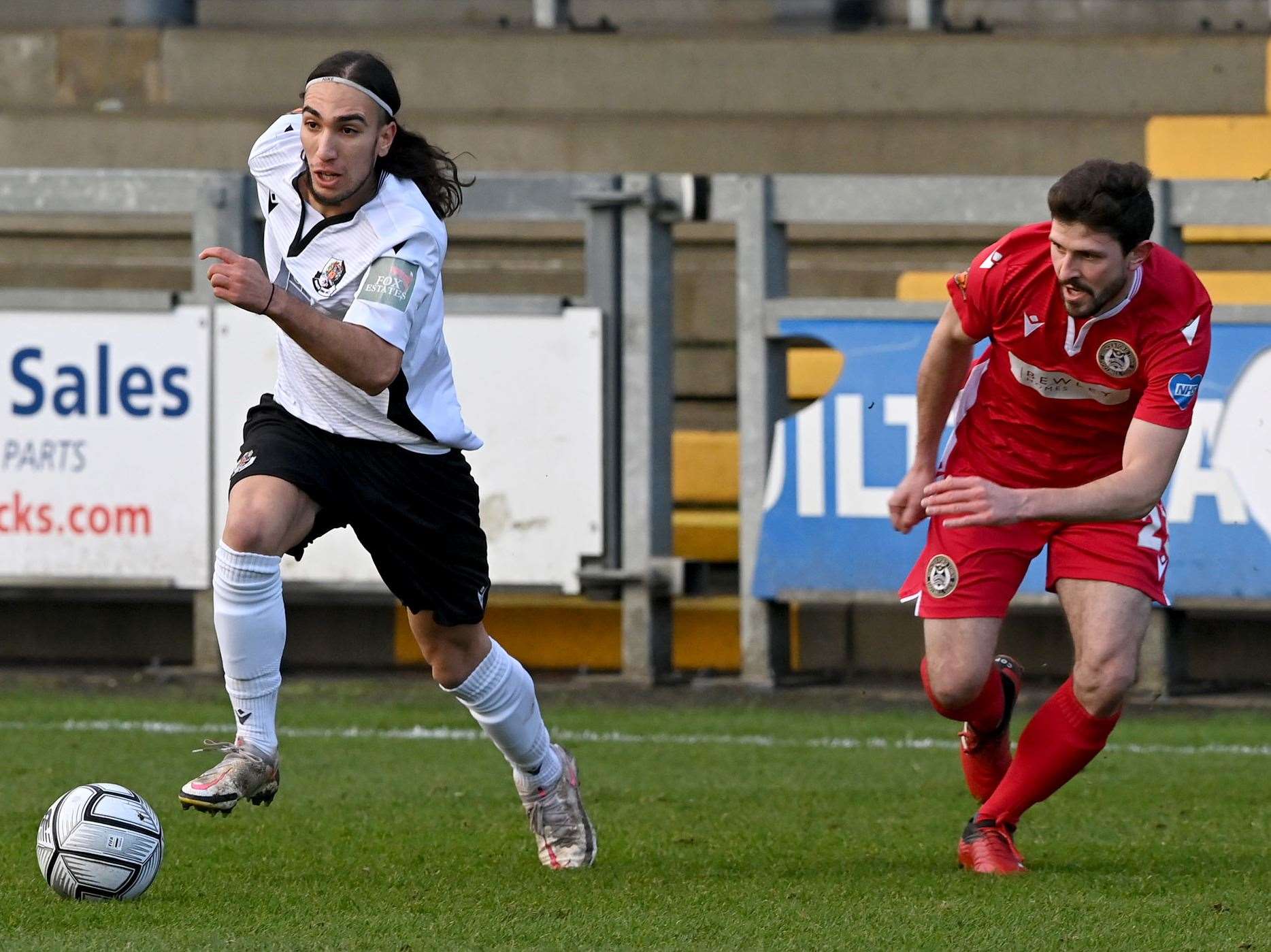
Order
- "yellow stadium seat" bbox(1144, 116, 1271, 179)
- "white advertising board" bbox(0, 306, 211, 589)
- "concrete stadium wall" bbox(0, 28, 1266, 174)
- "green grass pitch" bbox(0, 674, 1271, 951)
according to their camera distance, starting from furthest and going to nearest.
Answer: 1. "concrete stadium wall" bbox(0, 28, 1266, 174)
2. "yellow stadium seat" bbox(1144, 116, 1271, 179)
3. "white advertising board" bbox(0, 306, 211, 589)
4. "green grass pitch" bbox(0, 674, 1271, 951)

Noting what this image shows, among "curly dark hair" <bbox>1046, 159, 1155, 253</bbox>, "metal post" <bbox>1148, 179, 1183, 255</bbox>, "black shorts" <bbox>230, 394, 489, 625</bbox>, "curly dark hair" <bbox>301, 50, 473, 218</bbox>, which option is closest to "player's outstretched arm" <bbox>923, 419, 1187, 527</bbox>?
"curly dark hair" <bbox>1046, 159, 1155, 253</bbox>

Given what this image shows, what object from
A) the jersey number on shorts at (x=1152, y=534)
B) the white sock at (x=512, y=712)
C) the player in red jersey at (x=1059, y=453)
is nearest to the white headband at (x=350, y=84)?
the white sock at (x=512, y=712)

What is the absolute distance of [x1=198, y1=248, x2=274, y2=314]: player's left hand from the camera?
4.35 m

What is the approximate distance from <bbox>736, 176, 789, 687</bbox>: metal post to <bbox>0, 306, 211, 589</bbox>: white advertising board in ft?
7.52

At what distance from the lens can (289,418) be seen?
16.4ft

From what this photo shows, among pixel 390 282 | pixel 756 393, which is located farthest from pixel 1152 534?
pixel 756 393

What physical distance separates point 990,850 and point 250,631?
1830mm

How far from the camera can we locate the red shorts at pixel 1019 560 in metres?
5.16

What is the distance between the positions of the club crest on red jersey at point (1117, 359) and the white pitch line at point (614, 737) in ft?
8.93

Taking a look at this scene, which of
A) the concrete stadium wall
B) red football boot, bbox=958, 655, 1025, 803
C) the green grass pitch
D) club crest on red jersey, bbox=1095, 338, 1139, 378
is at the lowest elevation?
the green grass pitch

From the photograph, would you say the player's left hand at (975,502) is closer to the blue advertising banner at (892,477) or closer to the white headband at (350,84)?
the white headband at (350,84)

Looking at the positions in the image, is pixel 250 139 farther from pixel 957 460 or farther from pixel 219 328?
pixel 957 460

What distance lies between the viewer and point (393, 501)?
16.2ft

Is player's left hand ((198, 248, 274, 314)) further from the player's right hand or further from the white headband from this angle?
the player's right hand
